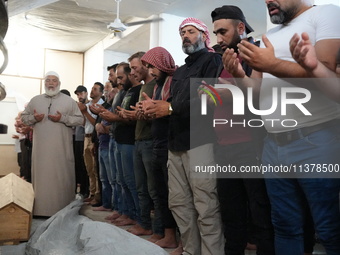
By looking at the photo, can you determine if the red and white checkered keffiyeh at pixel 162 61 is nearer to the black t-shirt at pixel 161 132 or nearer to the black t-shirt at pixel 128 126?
the black t-shirt at pixel 161 132

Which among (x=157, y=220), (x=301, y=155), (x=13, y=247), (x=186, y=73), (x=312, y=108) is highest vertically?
(x=186, y=73)

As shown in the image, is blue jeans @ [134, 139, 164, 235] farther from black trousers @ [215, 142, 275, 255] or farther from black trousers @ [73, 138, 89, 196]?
black trousers @ [73, 138, 89, 196]

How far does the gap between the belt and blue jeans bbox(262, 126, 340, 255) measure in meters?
0.02

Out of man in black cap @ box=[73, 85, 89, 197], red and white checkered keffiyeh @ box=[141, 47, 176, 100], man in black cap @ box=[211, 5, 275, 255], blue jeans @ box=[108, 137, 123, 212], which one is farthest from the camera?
man in black cap @ box=[73, 85, 89, 197]

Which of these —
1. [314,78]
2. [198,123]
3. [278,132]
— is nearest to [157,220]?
[198,123]

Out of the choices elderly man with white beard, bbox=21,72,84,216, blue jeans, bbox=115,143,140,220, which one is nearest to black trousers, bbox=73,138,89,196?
elderly man with white beard, bbox=21,72,84,216

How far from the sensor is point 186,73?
2.45 metres

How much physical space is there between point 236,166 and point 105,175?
2.59m

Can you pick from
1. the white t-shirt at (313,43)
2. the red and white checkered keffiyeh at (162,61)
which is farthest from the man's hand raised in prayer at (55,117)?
the white t-shirt at (313,43)

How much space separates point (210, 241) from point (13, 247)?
162 cm

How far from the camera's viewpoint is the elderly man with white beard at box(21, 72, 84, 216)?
4.15 meters

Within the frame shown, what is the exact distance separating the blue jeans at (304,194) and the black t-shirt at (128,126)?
1926mm

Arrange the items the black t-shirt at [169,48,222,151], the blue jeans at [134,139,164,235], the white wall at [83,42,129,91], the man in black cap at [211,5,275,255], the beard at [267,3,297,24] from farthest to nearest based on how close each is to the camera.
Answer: the white wall at [83,42,129,91] → the blue jeans at [134,139,164,235] → the black t-shirt at [169,48,222,151] → the man in black cap at [211,5,275,255] → the beard at [267,3,297,24]

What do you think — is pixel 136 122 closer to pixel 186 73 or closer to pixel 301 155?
pixel 186 73
